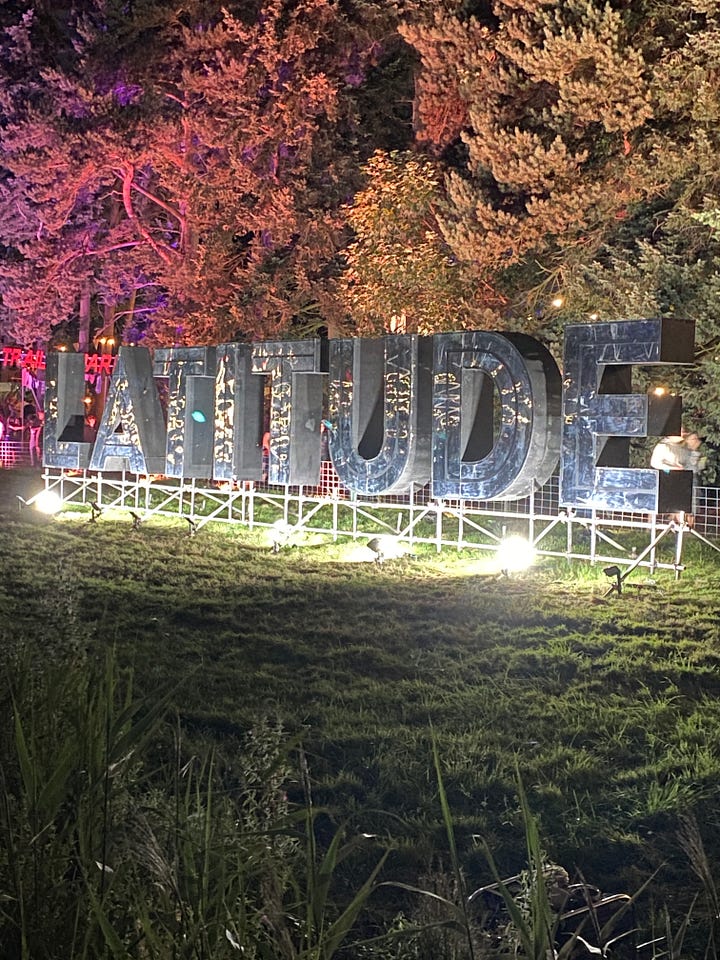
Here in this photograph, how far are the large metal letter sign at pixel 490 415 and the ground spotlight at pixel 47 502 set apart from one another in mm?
8807

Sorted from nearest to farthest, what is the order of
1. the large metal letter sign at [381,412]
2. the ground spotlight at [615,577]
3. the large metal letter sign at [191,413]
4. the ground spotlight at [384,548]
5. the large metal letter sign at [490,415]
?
1. the ground spotlight at [615,577]
2. the large metal letter sign at [490,415]
3. the ground spotlight at [384,548]
4. the large metal letter sign at [381,412]
5. the large metal letter sign at [191,413]

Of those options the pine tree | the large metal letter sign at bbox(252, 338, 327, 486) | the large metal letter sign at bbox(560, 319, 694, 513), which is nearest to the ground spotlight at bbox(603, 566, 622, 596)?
the large metal letter sign at bbox(560, 319, 694, 513)

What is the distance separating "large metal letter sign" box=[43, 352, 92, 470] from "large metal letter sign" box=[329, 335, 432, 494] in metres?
6.22

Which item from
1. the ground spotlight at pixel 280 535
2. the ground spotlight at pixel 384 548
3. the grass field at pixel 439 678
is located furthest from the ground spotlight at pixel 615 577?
the ground spotlight at pixel 280 535

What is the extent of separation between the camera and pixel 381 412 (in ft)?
55.5

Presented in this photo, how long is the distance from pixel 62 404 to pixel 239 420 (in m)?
4.67

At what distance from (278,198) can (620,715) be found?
21.4m

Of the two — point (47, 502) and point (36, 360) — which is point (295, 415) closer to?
point (47, 502)

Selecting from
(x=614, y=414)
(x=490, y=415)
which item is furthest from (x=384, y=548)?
(x=614, y=414)

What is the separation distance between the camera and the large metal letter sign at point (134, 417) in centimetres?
1970

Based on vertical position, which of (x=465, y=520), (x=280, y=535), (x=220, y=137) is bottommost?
(x=280, y=535)

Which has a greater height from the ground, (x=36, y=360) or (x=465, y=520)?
(x=36, y=360)

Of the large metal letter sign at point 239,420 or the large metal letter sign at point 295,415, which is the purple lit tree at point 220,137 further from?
the large metal letter sign at point 295,415

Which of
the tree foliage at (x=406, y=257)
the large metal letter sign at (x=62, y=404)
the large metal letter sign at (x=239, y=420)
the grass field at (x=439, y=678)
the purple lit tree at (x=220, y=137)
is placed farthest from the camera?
the purple lit tree at (x=220, y=137)
